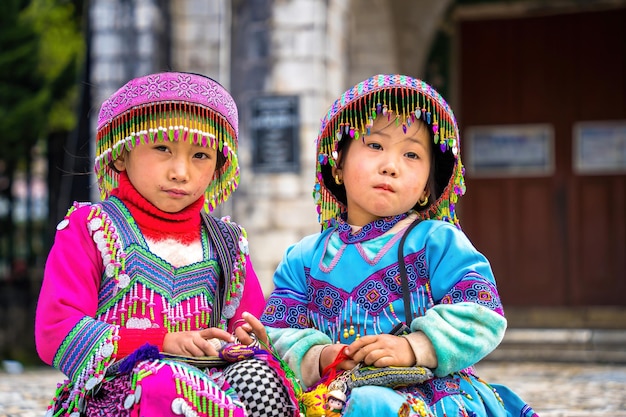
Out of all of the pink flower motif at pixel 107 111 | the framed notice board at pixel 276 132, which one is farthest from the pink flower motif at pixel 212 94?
the framed notice board at pixel 276 132

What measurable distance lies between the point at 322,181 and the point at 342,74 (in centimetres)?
478

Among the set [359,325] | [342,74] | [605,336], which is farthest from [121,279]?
[605,336]

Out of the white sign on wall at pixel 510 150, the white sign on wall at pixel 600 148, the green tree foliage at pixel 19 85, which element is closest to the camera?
the white sign on wall at pixel 600 148

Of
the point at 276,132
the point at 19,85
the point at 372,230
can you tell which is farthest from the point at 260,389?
the point at 19,85

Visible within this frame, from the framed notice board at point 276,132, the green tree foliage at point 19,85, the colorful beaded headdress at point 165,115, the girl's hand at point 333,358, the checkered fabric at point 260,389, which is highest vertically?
the green tree foliage at point 19,85

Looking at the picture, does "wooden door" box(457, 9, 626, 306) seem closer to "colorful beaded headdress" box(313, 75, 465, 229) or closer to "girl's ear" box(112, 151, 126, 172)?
"colorful beaded headdress" box(313, 75, 465, 229)

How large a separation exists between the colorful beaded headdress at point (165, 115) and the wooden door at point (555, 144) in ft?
23.3

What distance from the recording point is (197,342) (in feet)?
8.68

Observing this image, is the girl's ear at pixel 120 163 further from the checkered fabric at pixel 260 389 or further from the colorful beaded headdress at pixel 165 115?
the checkered fabric at pixel 260 389

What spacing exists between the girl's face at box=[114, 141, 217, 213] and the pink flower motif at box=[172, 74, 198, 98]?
0.51ft

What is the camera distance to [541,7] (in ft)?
31.0

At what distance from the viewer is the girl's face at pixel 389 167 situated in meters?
2.82

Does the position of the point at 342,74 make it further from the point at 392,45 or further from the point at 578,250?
the point at 578,250

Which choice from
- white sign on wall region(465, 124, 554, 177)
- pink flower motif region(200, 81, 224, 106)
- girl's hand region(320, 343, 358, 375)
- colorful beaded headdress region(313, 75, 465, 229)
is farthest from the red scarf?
white sign on wall region(465, 124, 554, 177)
